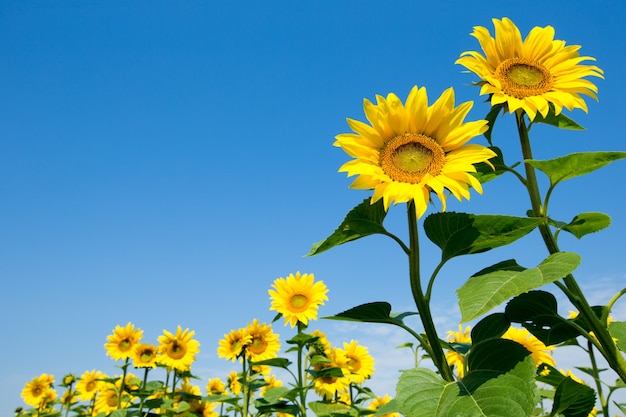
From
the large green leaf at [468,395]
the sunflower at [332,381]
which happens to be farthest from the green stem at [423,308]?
the sunflower at [332,381]

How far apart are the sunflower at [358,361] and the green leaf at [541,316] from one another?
409 centimetres

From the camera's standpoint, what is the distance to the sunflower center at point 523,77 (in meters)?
2.03

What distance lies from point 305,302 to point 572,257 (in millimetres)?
3718

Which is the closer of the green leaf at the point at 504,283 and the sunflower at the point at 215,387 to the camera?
the green leaf at the point at 504,283

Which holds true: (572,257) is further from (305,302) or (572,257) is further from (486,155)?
(305,302)

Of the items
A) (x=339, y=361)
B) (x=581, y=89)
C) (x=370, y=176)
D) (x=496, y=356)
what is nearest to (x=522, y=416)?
(x=496, y=356)

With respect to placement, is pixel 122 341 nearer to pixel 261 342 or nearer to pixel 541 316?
pixel 261 342

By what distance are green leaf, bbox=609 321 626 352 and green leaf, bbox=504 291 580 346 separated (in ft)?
0.37

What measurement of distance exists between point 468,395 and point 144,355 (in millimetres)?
5135

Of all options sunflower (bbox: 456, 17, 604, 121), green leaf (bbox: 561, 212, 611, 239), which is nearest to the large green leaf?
green leaf (bbox: 561, 212, 611, 239)

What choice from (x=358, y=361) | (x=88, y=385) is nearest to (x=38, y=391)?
(x=88, y=385)

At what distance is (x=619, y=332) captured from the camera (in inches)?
73.0

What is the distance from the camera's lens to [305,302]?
509 cm

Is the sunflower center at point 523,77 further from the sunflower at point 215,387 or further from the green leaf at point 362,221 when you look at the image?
the sunflower at point 215,387
